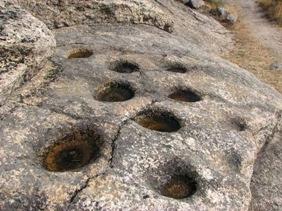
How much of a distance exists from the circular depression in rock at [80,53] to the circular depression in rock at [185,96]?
411 centimetres

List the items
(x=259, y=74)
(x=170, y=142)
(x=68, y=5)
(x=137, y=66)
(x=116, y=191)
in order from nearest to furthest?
(x=116, y=191), (x=170, y=142), (x=137, y=66), (x=68, y=5), (x=259, y=74)

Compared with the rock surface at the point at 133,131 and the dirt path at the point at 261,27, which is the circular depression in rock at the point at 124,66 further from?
the dirt path at the point at 261,27

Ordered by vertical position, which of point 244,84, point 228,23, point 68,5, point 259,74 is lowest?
point 228,23

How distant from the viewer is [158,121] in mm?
13109

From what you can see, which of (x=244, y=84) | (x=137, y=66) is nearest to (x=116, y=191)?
(x=137, y=66)

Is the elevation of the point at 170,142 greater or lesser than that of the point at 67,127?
greater

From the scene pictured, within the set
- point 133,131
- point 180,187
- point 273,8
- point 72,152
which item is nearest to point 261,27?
point 273,8

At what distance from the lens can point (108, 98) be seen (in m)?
14.0

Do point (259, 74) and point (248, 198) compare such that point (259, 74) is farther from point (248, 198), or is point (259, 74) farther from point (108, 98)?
point (248, 198)

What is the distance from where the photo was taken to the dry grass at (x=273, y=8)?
1411 inches

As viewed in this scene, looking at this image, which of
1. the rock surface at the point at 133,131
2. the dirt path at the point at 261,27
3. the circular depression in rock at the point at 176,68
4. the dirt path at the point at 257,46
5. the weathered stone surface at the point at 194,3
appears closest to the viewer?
the rock surface at the point at 133,131

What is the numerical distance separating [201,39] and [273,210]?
15.5m

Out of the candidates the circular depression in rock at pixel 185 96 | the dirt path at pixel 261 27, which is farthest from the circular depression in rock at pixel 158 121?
the dirt path at pixel 261 27

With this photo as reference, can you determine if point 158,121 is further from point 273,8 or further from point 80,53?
point 273,8
